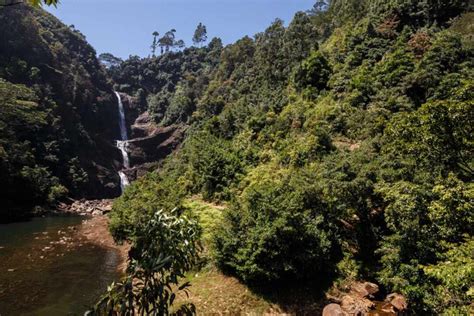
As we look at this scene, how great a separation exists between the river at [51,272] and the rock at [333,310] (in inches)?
373

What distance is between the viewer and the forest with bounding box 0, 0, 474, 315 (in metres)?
10.6

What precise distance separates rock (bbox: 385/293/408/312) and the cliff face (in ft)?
149

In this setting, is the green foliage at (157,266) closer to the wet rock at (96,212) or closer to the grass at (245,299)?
the grass at (245,299)

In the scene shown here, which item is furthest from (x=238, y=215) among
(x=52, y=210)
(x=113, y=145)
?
(x=113, y=145)

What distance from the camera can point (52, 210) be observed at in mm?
45406

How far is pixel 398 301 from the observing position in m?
13.2

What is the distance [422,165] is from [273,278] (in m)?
8.97

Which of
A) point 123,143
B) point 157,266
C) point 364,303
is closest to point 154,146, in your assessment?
point 123,143

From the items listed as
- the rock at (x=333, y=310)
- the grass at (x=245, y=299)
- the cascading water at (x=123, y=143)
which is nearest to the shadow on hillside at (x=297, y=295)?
the grass at (x=245, y=299)

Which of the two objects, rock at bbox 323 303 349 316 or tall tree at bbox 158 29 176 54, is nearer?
rock at bbox 323 303 349 316

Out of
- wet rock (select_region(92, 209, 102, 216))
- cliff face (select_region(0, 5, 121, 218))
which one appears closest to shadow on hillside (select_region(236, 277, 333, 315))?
wet rock (select_region(92, 209, 102, 216))

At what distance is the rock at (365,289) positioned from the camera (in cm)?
1392

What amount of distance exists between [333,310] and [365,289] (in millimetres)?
2893

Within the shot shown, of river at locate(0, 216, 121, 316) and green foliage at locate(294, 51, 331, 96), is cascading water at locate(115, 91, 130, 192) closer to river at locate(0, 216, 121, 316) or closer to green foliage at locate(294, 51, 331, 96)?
river at locate(0, 216, 121, 316)
